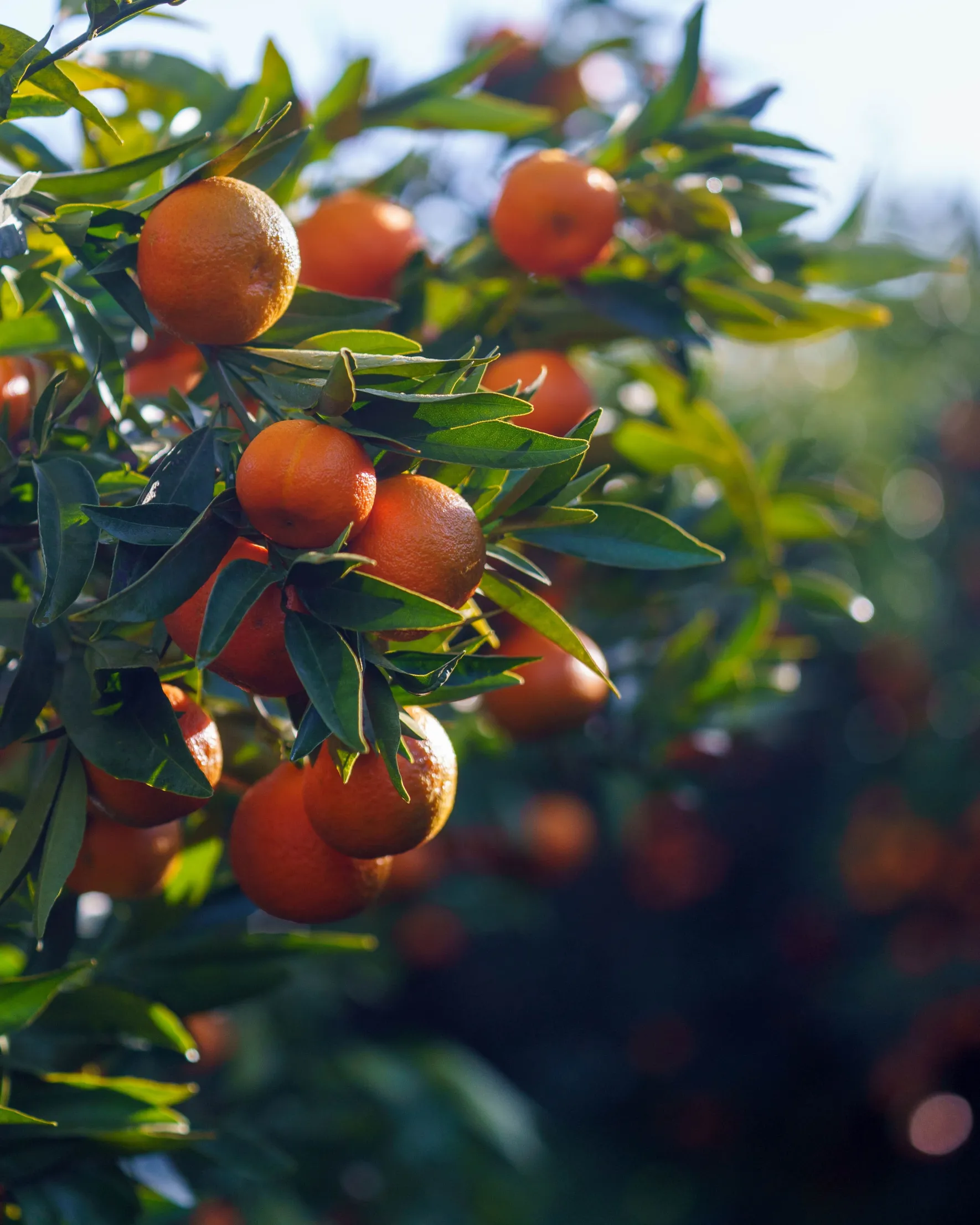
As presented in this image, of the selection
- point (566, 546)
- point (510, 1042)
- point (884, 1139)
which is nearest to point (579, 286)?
point (566, 546)

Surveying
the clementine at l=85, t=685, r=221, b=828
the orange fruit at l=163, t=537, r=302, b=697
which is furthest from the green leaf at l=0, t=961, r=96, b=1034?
the orange fruit at l=163, t=537, r=302, b=697

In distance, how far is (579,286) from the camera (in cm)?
103

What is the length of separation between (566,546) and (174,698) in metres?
0.27

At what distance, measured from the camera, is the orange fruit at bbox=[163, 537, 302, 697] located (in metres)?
0.62

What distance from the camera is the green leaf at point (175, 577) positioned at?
0.56 meters

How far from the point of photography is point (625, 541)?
0.75 m

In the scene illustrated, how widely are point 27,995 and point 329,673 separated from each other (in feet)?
1.17

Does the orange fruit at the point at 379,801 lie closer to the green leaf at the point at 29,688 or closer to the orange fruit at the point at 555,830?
the green leaf at the point at 29,688

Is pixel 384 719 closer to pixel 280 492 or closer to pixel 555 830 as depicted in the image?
pixel 280 492

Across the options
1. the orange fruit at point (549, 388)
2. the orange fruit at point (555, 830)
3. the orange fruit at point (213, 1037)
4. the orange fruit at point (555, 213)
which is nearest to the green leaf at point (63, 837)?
the orange fruit at point (549, 388)

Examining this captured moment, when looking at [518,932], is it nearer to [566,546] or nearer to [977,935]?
[977,935]

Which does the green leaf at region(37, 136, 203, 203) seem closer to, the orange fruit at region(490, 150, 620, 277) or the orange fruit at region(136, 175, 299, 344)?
the orange fruit at region(136, 175, 299, 344)

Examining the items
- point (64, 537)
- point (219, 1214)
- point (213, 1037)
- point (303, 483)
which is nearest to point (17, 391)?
point (64, 537)

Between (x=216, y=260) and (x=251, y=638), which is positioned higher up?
(x=216, y=260)
